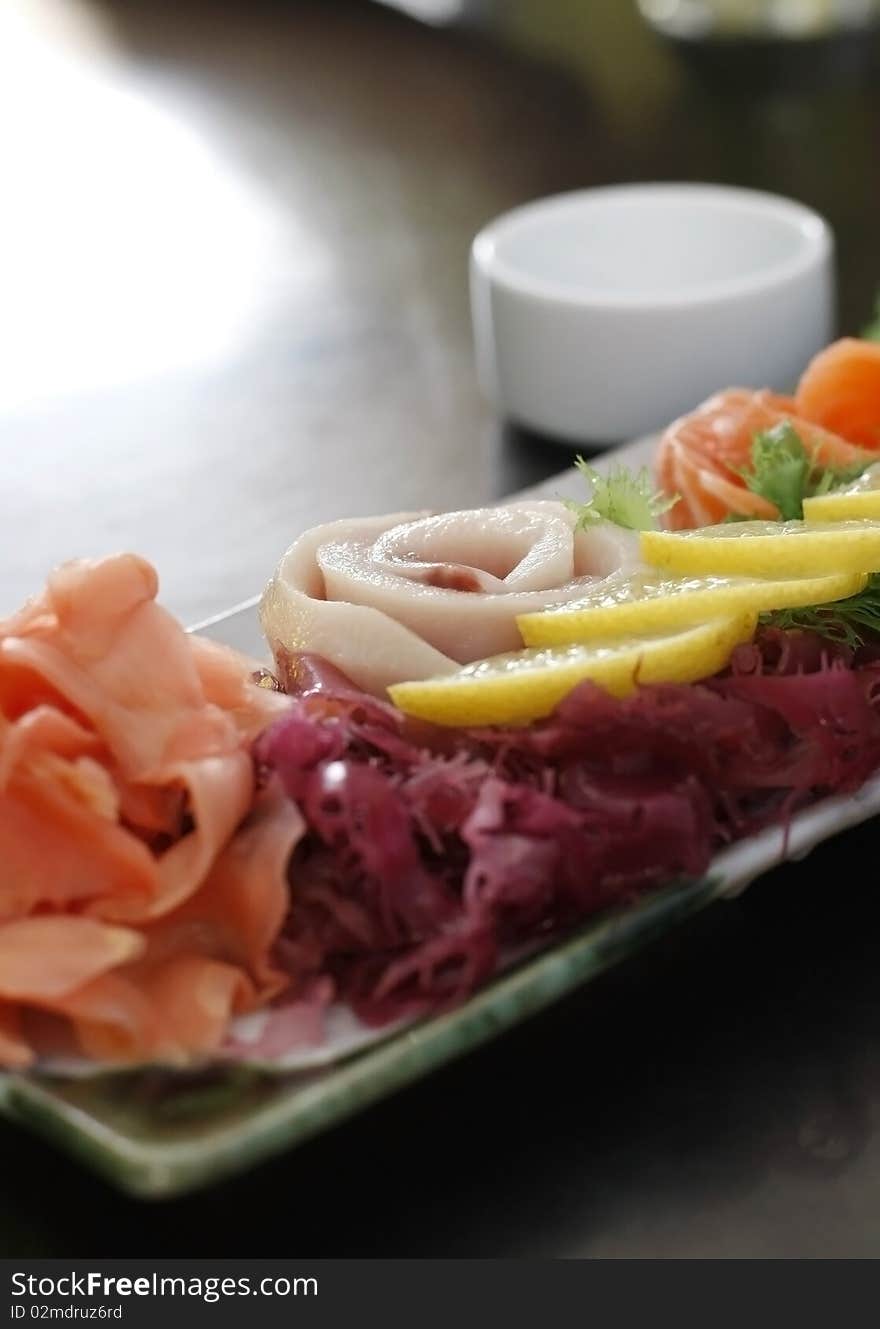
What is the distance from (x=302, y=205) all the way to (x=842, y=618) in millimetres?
3272

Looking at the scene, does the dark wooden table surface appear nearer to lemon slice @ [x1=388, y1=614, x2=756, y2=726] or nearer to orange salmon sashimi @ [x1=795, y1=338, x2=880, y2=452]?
lemon slice @ [x1=388, y1=614, x2=756, y2=726]

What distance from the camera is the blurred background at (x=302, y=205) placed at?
329 cm

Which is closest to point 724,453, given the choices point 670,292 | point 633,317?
point 633,317

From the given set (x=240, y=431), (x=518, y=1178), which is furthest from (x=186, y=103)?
(x=518, y=1178)

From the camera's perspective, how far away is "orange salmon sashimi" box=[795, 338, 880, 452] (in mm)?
2586

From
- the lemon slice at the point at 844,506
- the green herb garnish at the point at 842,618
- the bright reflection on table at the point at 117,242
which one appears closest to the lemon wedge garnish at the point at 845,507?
the lemon slice at the point at 844,506

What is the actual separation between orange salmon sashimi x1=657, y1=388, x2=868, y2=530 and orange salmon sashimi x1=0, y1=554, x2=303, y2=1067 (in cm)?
88

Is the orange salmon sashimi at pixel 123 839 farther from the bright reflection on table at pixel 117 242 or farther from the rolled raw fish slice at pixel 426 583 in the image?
the bright reflection on table at pixel 117 242

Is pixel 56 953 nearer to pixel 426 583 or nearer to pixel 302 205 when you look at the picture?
pixel 426 583

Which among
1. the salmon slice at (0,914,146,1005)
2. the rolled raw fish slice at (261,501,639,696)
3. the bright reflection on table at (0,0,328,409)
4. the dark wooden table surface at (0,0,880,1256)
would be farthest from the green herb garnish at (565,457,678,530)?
the bright reflection on table at (0,0,328,409)

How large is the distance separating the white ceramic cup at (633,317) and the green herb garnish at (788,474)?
63 cm

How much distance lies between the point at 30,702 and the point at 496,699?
0.44m

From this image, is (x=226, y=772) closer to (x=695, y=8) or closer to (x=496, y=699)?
(x=496, y=699)

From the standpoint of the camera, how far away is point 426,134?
5422 millimetres
